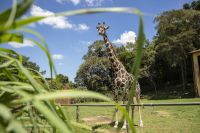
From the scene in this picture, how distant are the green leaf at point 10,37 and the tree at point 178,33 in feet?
88.3

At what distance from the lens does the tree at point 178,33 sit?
27.2 metres

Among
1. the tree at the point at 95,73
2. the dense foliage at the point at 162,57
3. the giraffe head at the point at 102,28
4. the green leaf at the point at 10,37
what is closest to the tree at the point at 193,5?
the dense foliage at the point at 162,57

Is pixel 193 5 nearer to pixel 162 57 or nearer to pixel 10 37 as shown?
pixel 162 57

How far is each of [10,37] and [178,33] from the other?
2834 cm

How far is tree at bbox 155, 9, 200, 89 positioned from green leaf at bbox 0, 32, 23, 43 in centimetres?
2692

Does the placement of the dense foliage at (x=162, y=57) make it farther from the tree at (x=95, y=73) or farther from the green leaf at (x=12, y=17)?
the green leaf at (x=12, y=17)

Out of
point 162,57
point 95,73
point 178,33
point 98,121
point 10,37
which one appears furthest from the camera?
point 95,73

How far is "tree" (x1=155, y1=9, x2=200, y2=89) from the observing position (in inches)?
1072

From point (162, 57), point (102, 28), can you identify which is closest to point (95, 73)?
point (162, 57)

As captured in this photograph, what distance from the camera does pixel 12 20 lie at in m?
0.55

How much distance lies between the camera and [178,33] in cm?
2812

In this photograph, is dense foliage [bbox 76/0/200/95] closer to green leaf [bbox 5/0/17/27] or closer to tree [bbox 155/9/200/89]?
tree [bbox 155/9/200/89]

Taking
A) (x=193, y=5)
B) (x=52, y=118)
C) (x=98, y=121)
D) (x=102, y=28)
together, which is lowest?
(x=98, y=121)

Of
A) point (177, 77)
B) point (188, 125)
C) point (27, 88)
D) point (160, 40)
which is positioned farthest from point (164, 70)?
point (27, 88)
